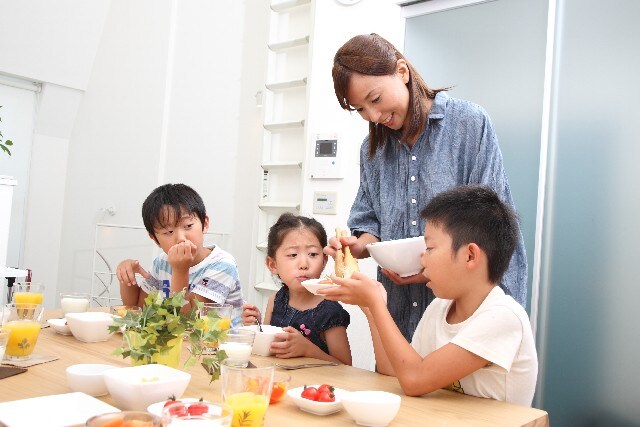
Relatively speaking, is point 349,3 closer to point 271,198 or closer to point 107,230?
point 271,198

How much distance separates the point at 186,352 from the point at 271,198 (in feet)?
9.13

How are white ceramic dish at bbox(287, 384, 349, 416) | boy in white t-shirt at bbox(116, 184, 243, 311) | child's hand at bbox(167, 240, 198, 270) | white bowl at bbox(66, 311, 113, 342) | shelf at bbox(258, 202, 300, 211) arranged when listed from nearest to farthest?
white ceramic dish at bbox(287, 384, 349, 416), white bowl at bbox(66, 311, 113, 342), child's hand at bbox(167, 240, 198, 270), boy in white t-shirt at bbox(116, 184, 243, 311), shelf at bbox(258, 202, 300, 211)

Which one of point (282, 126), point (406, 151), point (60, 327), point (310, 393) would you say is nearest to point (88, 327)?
point (60, 327)

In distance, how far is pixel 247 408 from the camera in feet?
3.22

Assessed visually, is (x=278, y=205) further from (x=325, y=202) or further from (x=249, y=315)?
(x=249, y=315)

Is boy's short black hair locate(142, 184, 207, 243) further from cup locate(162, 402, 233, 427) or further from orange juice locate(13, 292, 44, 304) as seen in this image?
cup locate(162, 402, 233, 427)

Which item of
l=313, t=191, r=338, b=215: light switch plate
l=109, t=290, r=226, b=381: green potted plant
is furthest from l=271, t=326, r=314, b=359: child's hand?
l=313, t=191, r=338, b=215: light switch plate

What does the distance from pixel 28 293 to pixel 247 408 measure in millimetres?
1218

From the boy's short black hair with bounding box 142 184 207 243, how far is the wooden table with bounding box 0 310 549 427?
75cm

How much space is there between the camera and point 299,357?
1.68 metres

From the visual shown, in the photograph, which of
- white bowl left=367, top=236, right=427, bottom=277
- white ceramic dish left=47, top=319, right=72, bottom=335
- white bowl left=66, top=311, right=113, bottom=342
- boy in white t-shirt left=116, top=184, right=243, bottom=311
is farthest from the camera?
boy in white t-shirt left=116, top=184, right=243, bottom=311

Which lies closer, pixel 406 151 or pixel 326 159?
pixel 406 151

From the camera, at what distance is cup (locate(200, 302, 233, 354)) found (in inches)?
51.6

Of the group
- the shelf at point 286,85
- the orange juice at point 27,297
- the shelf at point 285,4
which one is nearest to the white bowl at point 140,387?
the orange juice at point 27,297
